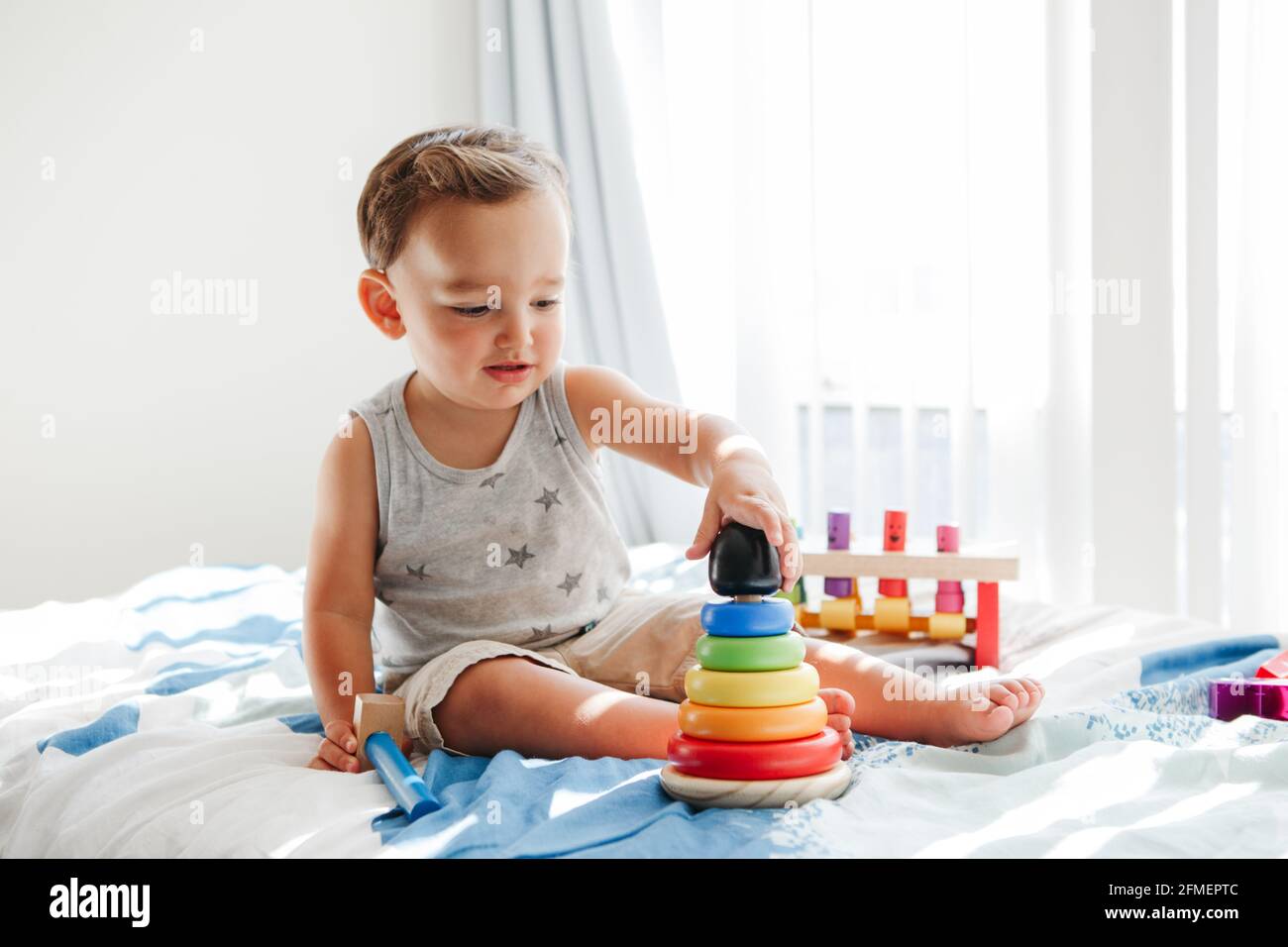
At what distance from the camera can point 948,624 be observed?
5.27 ft

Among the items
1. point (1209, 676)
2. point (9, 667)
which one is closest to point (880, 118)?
point (1209, 676)

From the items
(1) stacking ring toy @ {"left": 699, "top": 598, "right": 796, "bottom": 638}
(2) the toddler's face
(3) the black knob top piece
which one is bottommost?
(1) stacking ring toy @ {"left": 699, "top": 598, "right": 796, "bottom": 638}

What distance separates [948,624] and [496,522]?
0.62m

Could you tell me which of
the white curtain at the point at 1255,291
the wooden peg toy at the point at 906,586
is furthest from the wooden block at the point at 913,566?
the white curtain at the point at 1255,291

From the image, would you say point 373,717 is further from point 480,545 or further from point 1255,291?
point 1255,291

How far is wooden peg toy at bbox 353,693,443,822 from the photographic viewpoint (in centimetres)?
92

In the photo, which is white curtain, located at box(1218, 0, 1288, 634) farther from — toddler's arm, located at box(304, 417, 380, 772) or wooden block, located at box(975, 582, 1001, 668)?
toddler's arm, located at box(304, 417, 380, 772)

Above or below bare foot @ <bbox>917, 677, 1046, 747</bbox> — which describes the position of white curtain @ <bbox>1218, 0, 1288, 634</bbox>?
above

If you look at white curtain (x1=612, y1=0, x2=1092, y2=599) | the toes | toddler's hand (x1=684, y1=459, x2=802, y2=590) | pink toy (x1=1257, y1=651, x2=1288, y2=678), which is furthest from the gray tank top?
white curtain (x1=612, y1=0, x2=1092, y2=599)

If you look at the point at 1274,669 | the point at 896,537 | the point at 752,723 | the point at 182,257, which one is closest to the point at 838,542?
the point at 896,537

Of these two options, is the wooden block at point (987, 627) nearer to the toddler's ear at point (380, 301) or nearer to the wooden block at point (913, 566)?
the wooden block at point (913, 566)

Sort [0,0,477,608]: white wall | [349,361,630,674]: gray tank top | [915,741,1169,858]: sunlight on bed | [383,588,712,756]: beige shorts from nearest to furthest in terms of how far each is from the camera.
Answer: [915,741,1169,858]: sunlight on bed → [383,588,712,756]: beige shorts → [349,361,630,674]: gray tank top → [0,0,477,608]: white wall
